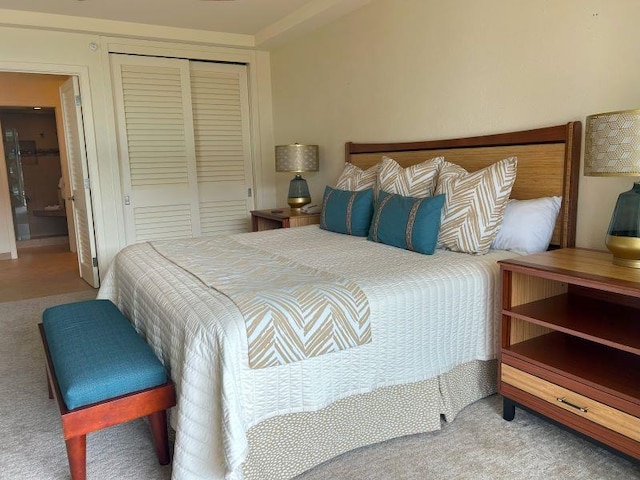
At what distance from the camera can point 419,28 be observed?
325 cm

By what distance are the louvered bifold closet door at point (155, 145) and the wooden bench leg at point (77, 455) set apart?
326cm

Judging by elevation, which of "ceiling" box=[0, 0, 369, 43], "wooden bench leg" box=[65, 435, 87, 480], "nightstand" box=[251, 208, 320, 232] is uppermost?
"ceiling" box=[0, 0, 369, 43]

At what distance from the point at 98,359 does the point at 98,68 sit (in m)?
3.46

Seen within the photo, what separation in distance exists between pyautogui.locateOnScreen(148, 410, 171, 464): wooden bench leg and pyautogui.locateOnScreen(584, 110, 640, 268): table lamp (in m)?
1.89

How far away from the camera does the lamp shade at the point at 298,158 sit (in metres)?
4.23

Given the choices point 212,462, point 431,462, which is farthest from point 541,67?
point 212,462

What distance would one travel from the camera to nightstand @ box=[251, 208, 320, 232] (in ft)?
13.2

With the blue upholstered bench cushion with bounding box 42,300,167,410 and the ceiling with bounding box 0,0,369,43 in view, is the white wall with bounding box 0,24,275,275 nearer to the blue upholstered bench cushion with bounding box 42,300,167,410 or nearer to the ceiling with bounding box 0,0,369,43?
the ceiling with bounding box 0,0,369,43

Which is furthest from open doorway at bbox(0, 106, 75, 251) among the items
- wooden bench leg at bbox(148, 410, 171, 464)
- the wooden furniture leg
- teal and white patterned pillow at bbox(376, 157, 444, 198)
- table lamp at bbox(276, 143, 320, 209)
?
the wooden furniture leg

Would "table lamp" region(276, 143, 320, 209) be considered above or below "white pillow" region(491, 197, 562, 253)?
above

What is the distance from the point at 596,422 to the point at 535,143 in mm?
1439

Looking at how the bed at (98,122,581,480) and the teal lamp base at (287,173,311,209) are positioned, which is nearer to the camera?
the bed at (98,122,581,480)

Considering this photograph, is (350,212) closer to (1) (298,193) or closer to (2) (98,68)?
(1) (298,193)

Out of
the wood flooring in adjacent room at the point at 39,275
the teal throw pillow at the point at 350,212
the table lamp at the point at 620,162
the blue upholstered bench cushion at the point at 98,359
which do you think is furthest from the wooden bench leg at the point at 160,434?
the wood flooring in adjacent room at the point at 39,275
